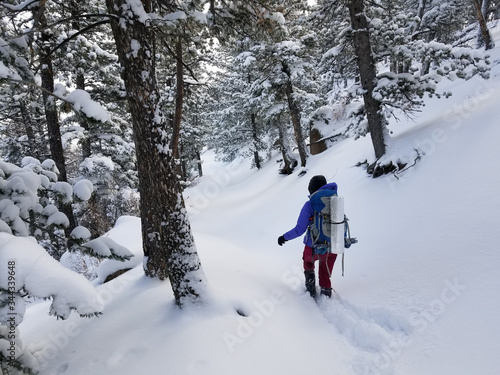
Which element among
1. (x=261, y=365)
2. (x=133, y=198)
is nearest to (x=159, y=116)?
(x=261, y=365)

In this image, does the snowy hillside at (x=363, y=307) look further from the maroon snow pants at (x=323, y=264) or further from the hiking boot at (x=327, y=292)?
the maroon snow pants at (x=323, y=264)

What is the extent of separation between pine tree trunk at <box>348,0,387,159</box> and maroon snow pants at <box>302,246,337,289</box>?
17.2 ft

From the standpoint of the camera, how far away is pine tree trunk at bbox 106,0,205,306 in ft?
12.1

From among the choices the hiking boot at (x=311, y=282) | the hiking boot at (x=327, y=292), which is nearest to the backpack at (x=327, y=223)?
the hiking boot at (x=311, y=282)

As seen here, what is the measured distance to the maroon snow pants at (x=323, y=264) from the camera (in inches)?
203

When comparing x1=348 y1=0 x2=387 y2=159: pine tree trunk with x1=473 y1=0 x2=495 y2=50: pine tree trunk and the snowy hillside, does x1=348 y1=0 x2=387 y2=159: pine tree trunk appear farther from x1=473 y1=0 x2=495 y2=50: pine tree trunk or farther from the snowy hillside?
x1=473 y1=0 x2=495 y2=50: pine tree trunk

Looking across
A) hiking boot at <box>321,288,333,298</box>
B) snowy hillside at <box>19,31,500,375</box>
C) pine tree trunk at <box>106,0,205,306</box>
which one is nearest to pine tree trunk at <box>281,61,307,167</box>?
snowy hillside at <box>19,31,500,375</box>

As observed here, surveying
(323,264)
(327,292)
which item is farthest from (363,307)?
(323,264)

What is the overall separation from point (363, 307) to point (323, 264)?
924 millimetres

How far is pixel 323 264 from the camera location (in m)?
5.16

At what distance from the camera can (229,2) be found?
5.36 meters

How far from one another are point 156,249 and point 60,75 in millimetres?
8671

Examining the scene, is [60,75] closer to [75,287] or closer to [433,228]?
[75,287]

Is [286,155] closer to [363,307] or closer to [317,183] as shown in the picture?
[317,183]
